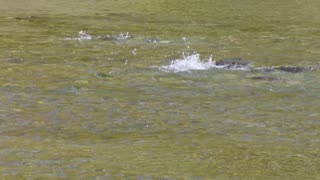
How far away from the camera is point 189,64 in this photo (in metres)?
19.1

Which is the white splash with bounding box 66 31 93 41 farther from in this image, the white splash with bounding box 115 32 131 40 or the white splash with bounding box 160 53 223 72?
the white splash with bounding box 160 53 223 72

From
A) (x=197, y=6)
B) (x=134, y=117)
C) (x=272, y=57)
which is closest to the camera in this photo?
(x=134, y=117)

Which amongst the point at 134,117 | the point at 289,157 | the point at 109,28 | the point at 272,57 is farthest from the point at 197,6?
the point at 289,157

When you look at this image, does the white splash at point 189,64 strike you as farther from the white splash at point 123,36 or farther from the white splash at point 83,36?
the white splash at point 83,36

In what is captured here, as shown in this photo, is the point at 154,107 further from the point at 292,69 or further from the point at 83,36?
the point at 83,36

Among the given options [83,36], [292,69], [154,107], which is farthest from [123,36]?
[154,107]

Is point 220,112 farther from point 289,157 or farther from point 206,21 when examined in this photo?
point 206,21

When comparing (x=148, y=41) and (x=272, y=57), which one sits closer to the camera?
(x=272, y=57)

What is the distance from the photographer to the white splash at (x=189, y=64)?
1867 centimetres

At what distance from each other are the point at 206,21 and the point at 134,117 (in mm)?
17465

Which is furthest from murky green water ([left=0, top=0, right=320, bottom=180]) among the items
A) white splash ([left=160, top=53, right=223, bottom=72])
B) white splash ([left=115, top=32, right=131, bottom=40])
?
white splash ([left=160, top=53, right=223, bottom=72])

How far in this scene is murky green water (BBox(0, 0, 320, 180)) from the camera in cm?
1117

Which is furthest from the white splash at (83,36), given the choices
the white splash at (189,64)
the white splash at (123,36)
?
the white splash at (189,64)

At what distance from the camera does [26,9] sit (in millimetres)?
36625
